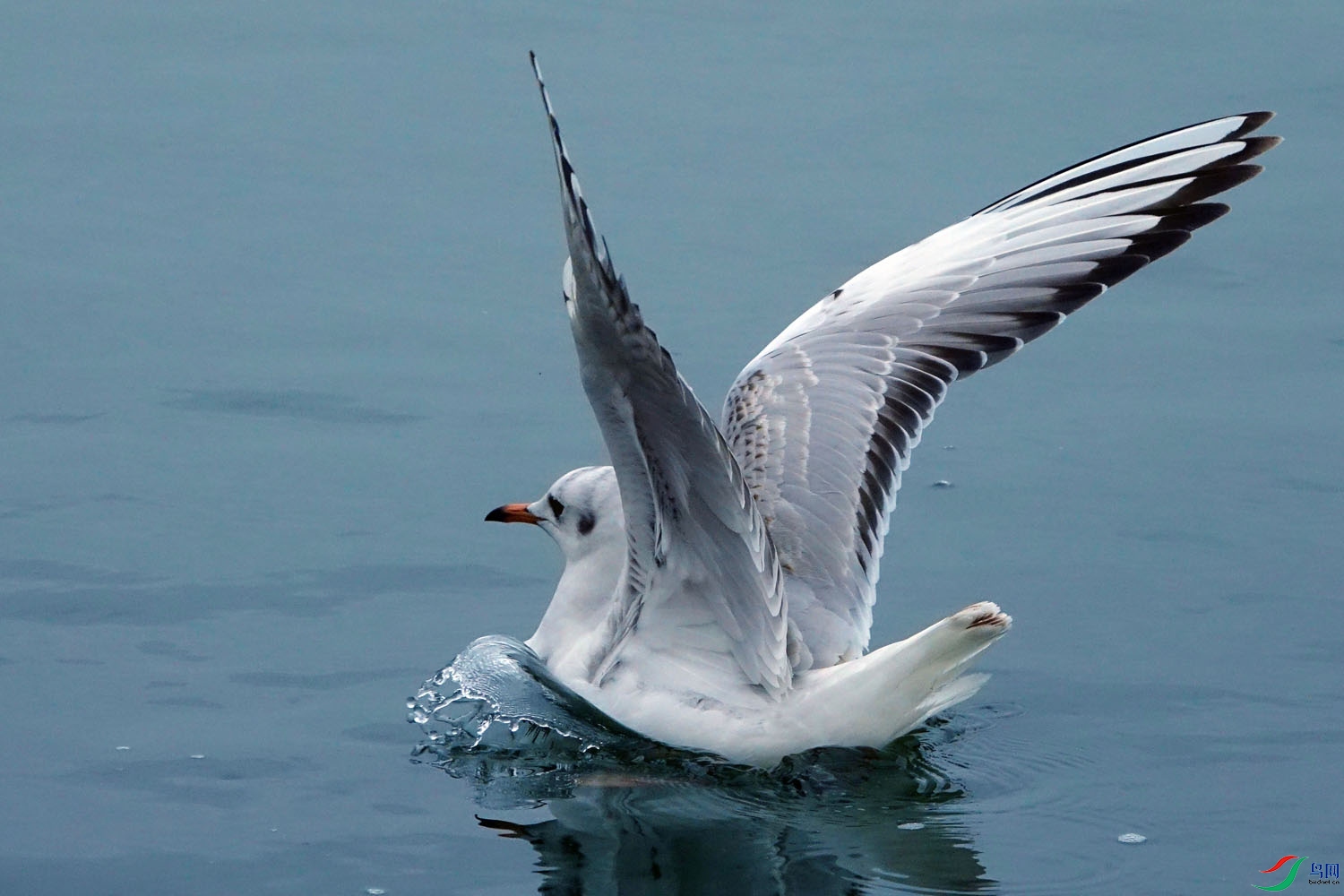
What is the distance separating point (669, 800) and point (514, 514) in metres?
1.38

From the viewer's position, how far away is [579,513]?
6.50 metres

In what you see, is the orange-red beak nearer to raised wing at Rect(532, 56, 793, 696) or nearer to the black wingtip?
raised wing at Rect(532, 56, 793, 696)

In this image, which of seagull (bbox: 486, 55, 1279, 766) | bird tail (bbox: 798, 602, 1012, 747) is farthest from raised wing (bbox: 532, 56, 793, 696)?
bird tail (bbox: 798, 602, 1012, 747)

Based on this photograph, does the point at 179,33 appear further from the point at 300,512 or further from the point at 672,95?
the point at 300,512

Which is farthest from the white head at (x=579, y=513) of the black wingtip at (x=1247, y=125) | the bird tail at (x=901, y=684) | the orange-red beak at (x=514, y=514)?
the black wingtip at (x=1247, y=125)

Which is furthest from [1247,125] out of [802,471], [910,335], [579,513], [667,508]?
[667,508]

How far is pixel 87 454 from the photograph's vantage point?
713 centimetres

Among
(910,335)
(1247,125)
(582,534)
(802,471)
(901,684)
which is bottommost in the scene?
(901,684)

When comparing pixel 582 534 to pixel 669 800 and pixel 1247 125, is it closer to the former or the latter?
pixel 669 800

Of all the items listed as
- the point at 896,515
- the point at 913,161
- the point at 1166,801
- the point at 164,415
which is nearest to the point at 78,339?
the point at 164,415

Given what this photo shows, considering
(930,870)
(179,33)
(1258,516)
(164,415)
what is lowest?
(930,870)

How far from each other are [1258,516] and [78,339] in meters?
4.27

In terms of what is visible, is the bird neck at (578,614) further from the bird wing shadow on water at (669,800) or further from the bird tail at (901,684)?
the bird tail at (901,684)

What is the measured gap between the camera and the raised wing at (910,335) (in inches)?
259
